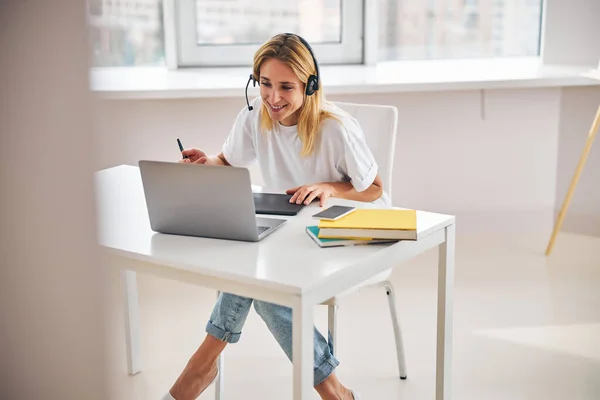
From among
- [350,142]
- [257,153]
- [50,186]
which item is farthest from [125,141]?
[50,186]

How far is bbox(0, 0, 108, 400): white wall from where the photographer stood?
33cm

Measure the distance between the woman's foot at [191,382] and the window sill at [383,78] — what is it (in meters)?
1.46

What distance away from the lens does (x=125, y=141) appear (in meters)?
3.25

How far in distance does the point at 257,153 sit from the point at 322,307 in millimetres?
768

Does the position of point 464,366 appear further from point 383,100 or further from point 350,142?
point 383,100

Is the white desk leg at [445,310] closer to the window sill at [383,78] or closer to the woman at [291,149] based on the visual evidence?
the woman at [291,149]

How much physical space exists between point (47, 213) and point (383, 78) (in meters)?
3.02

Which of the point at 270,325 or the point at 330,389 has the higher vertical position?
the point at 270,325

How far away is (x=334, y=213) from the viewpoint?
62.7 inches

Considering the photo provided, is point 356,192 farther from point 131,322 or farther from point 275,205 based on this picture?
point 131,322

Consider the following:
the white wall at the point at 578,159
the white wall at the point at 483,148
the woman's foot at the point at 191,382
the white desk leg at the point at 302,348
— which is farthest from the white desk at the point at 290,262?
the white wall at the point at 578,159

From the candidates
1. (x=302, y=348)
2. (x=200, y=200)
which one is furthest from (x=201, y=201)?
(x=302, y=348)

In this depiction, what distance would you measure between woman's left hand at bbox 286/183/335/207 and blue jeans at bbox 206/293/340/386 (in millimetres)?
245

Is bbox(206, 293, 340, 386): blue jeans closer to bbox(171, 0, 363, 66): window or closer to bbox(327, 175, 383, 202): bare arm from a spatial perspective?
bbox(327, 175, 383, 202): bare arm
